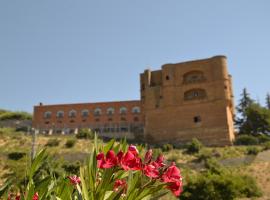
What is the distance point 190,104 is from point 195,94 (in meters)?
1.91

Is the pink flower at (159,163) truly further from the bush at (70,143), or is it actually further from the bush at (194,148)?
the bush at (70,143)

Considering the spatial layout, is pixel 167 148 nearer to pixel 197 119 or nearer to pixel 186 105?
pixel 197 119

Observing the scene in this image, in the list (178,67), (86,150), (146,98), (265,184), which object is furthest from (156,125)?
(265,184)

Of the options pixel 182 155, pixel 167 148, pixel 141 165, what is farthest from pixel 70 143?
pixel 141 165

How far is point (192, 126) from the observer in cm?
4322

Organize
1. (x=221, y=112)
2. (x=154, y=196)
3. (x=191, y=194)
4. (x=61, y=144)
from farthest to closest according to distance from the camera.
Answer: (x=221, y=112) → (x=61, y=144) → (x=191, y=194) → (x=154, y=196)

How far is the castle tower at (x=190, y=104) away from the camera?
139 ft

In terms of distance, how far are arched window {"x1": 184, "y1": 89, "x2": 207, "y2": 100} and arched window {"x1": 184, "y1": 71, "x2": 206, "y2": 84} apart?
1.43 metres

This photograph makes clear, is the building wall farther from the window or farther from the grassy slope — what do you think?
the grassy slope

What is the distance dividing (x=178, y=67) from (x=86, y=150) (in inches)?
678

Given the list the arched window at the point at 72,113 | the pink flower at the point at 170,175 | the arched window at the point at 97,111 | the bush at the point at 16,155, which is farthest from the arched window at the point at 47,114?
the pink flower at the point at 170,175

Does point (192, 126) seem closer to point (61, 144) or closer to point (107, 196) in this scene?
point (61, 144)

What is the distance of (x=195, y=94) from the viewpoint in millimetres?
45531

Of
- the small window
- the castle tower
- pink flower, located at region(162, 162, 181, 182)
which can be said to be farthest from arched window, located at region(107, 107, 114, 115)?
pink flower, located at region(162, 162, 181, 182)
